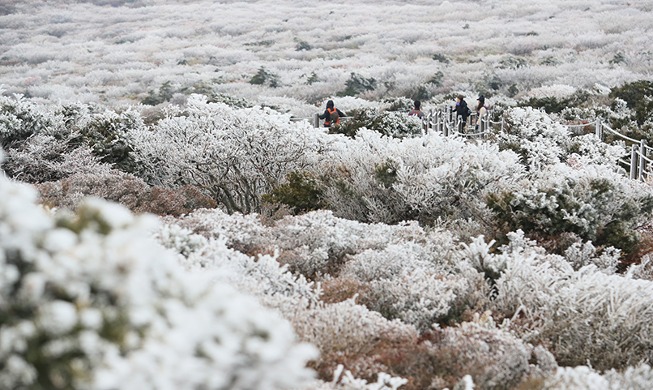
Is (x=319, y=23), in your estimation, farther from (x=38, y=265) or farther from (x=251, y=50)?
(x=38, y=265)

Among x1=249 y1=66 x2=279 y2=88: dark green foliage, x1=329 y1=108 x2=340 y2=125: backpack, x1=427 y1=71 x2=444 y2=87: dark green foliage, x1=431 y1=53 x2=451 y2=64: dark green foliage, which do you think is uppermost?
x1=329 y1=108 x2=340 y2=125: backpack

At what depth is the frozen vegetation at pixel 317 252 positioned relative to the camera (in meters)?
1.94

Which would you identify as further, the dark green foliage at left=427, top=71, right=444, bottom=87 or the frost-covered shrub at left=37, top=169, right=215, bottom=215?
the dark green foliage at left=427, top=71, right=444, bottom=87

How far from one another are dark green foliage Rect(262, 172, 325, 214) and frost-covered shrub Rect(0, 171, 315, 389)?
7.38m

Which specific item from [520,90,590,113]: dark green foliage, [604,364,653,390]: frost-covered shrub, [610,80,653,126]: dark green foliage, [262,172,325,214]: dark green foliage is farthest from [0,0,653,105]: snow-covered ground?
[604,364,653,390]: frost-covered shrub

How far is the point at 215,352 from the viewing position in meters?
1.93

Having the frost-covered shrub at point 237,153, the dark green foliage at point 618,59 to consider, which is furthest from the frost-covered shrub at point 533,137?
the dark green foliage at point 618,59

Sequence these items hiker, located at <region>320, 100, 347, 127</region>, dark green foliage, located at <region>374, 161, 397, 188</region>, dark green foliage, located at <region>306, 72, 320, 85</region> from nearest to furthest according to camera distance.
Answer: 1. dark green foliage, located at <region>374, 161, 397, 188</region>
2. hiker, located at <region>320, 100, 347, 127</region>
3. dark green foliage, located at <region>306, 72, 320, 85</region>

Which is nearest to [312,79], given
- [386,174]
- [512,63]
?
[512,63]

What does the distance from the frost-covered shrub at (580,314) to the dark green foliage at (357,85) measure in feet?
93.8

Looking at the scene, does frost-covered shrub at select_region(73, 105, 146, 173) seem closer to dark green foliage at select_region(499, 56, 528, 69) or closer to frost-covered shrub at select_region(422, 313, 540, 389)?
frost-covered shrub at select_region(422, 313, 540, 389)

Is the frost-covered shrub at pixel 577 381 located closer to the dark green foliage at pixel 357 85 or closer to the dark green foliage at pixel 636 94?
the dark green foliage at pixel 636 94

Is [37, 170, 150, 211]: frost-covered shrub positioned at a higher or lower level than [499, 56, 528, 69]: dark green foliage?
higher

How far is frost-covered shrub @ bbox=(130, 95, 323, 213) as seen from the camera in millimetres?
10961
